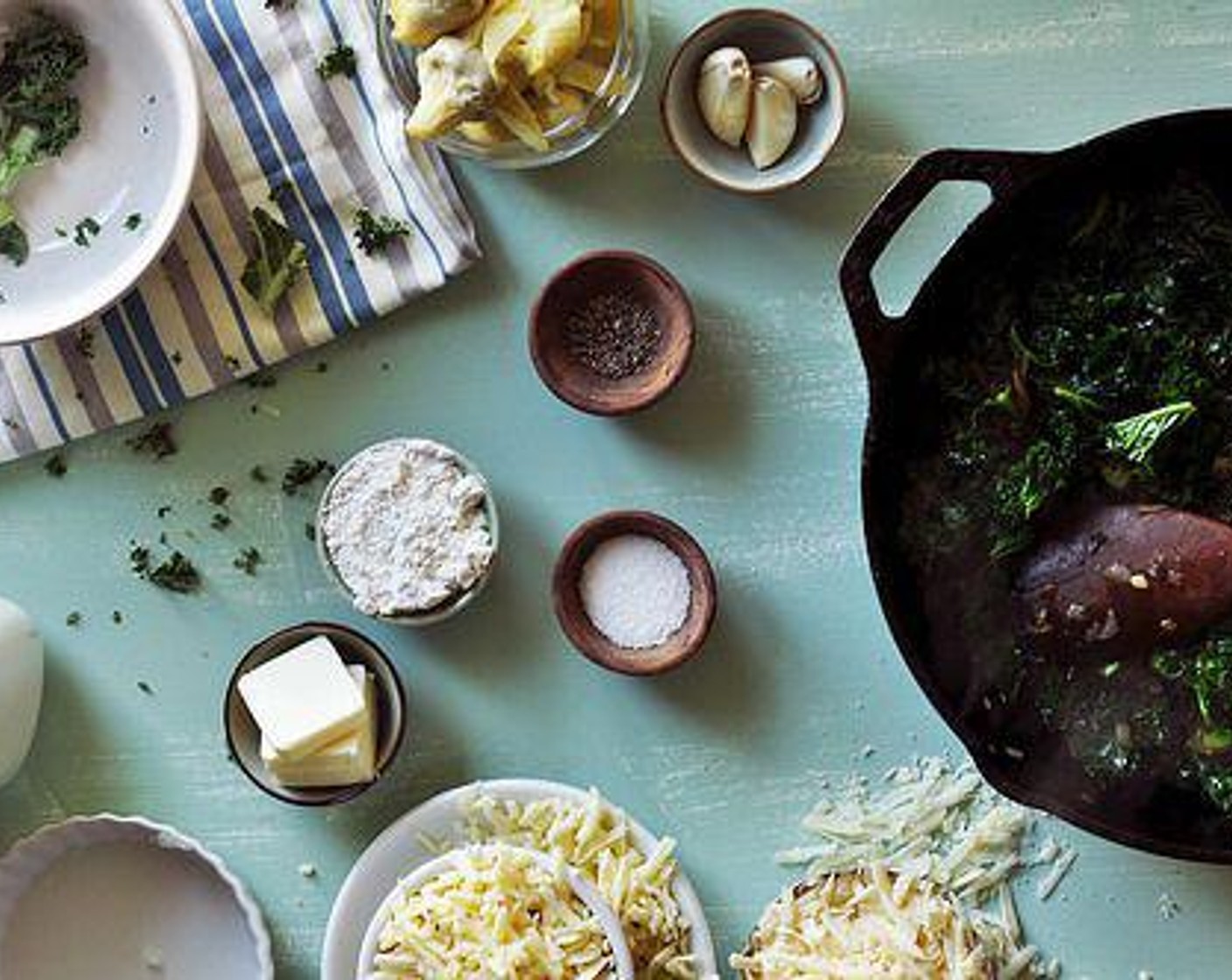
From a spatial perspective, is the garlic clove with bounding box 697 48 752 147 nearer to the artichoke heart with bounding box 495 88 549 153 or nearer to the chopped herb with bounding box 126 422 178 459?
the artichoke heart with bounding box 495 88 549 153

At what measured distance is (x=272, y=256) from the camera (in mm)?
2217

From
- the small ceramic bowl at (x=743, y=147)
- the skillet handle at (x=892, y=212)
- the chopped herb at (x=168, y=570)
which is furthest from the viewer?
the chopped herb at (x=168, y=570)

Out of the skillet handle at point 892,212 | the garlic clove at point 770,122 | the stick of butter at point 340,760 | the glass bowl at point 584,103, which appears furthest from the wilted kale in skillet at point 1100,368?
the stick of butter at point 340,760

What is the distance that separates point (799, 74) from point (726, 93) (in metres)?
0.07

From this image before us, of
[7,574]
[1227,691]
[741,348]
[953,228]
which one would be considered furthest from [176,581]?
[1227,691]

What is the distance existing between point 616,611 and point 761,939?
0.35 meters

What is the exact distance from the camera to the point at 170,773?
226 centimetres

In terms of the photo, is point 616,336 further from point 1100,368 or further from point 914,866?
point 914,866

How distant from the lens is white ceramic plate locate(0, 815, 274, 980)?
2217 millimetres

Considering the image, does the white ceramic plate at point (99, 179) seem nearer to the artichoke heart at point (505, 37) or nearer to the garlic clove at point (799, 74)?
the artichoke heart at point (505, 37)

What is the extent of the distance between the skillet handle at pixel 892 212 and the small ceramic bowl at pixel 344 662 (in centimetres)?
59

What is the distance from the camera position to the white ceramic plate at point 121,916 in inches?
87.3

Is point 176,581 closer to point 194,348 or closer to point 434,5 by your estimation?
point 194,348

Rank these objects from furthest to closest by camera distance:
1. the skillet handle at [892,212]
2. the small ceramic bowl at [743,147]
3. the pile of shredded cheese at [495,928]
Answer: the small ceramic bowl at [743,147]
the pile of shredded cheese at [495,928]
the skillet handle at [892,212]
